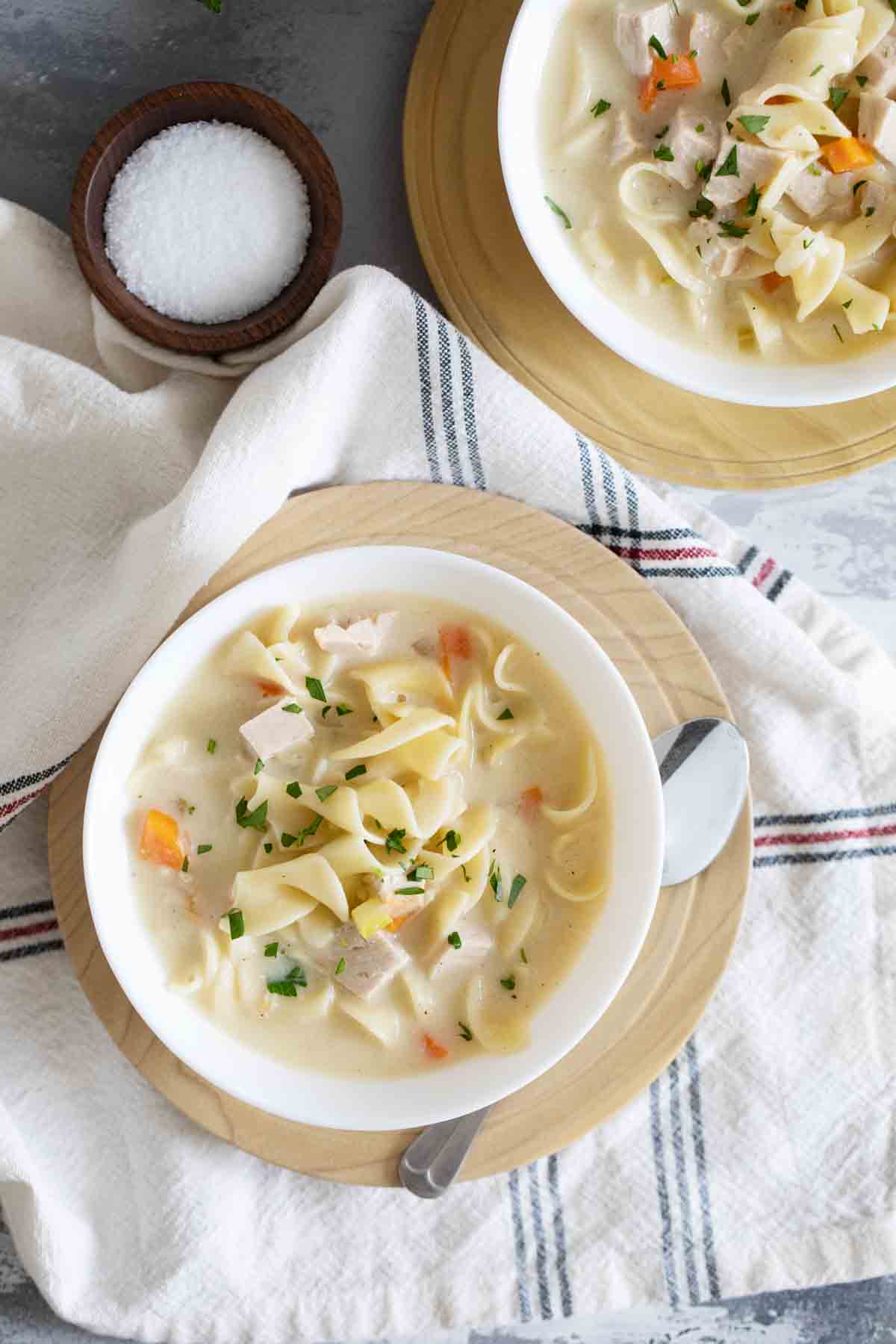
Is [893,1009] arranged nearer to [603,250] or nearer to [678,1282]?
[678,1282]

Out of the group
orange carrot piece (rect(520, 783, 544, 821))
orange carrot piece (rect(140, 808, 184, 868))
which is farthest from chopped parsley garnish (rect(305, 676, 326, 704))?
orange carrot piece (rect(520, 783, 544, 821))

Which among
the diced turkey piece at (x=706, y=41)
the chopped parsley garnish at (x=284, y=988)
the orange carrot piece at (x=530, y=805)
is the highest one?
the diced turkey piece at (x=706, y=41)

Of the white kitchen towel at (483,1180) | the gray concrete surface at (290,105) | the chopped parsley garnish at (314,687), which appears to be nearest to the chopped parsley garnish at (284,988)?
the white kitchen towel at (483,1180)

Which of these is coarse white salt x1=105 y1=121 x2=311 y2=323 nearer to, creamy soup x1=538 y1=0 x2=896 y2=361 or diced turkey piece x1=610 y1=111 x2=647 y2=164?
creamy soup x1=538 y1=0 x2=896 y2=361

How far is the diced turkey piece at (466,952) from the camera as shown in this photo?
3.26 metres

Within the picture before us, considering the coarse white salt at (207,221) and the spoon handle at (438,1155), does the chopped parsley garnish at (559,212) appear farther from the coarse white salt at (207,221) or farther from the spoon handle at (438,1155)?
the spoon handle at (438,1155)

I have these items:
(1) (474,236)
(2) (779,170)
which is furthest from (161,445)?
(2) (779,170)

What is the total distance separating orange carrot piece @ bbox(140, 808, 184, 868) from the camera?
3.26 metres

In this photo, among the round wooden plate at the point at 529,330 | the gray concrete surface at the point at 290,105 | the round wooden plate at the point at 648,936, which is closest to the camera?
the round wooden plate at the point at 648,936

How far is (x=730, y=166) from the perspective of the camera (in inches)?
131

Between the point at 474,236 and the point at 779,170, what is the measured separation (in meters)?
0.85

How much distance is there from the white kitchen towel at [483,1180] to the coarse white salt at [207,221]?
202mm

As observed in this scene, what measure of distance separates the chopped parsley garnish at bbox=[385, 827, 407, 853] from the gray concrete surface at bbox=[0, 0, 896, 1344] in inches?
57.1

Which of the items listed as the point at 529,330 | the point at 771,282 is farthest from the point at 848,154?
the point at 529,330
